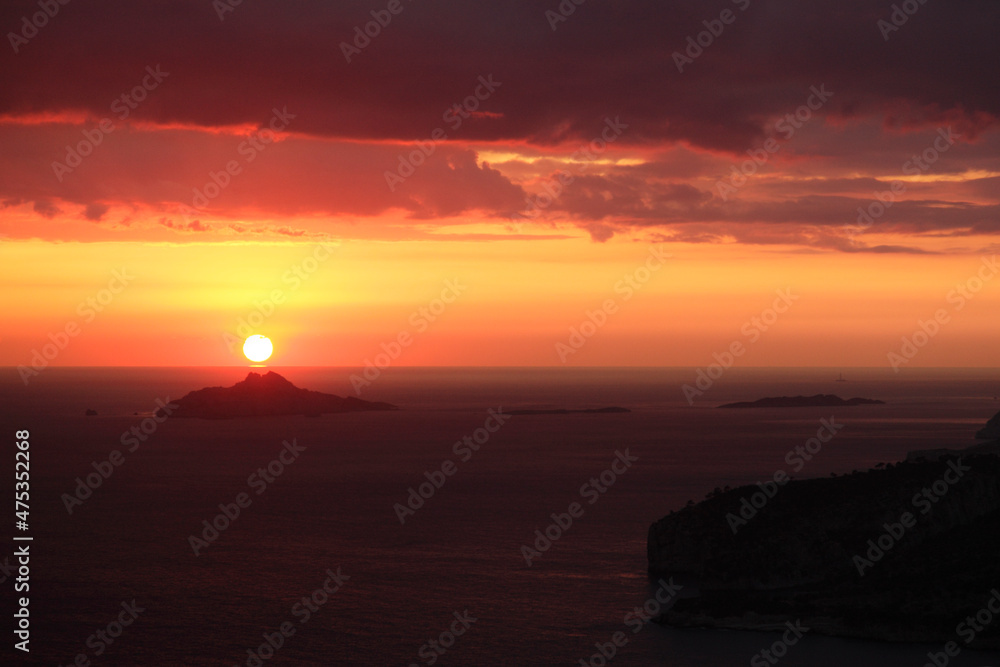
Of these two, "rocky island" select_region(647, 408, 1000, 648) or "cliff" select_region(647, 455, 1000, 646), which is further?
"cliff" select_region(647, 455, 1000, 646)

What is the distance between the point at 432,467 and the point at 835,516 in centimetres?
7494

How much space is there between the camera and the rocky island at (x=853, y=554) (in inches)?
1969

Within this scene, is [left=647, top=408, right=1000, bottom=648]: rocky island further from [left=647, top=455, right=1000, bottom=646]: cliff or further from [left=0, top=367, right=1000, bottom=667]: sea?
[left=0, top=367, right=1000, bottom=667]: sea

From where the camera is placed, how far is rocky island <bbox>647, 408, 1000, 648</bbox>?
5000cm

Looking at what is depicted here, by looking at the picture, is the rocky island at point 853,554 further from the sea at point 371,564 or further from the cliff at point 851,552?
the sea at point 371,564

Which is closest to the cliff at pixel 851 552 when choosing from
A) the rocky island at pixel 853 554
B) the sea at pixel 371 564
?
the rocky island at pixel 853 554

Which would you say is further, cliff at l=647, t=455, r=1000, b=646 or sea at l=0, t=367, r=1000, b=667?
cliff at l=647, t=455, r=1000, b=646

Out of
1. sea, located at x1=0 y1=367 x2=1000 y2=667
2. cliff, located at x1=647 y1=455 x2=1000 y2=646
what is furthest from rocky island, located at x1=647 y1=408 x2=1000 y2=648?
sea, located at x1=0 y1=367 x2=1000 y2=667

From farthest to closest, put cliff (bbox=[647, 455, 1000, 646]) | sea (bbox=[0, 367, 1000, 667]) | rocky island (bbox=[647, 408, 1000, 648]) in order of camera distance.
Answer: cliff (bbox=[647, 455, 1000, 646]) < rocky island (bbox=[647, 408, 1000, 648]) < sea (bbox=[0, 367, 1000, 667])

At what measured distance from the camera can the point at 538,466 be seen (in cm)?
13412

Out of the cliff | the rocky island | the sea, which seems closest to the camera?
the sea

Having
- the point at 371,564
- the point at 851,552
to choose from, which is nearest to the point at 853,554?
the point at 851,552

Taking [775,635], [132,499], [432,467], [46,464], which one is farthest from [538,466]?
[775,635]

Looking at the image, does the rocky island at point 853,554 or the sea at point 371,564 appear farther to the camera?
the rocky island at point 853,554
